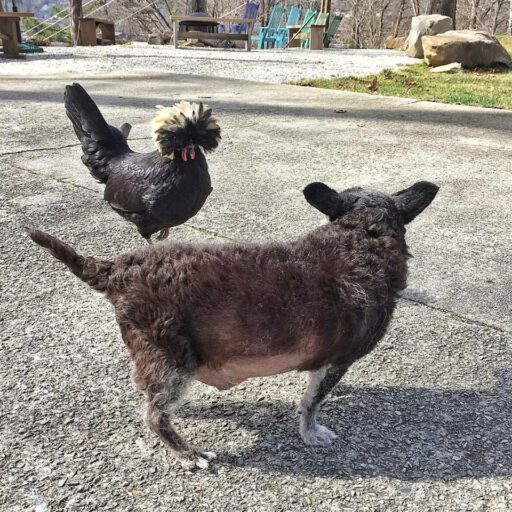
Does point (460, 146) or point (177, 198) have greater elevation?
point (177, 198)

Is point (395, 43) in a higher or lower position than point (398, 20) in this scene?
lower

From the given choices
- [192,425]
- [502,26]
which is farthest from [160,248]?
[502,26]

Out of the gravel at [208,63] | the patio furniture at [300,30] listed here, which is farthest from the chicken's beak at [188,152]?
the patio furniture at [300,30]

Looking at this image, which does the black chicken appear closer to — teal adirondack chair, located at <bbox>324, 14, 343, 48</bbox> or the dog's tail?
the dog's tail

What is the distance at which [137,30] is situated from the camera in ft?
138

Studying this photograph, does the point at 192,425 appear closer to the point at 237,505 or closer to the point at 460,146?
the point at 237,505

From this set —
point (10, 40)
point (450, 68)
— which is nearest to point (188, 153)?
point (450, 68)

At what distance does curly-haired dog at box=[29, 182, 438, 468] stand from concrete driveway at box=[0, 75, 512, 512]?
26 cm

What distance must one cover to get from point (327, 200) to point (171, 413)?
1.16 m

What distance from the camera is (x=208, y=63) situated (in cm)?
1631

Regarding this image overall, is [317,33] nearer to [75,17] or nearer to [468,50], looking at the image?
[468,50]

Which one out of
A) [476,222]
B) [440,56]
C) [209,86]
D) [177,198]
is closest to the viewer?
[177,198]

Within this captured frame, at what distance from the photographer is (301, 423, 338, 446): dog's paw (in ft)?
8.56

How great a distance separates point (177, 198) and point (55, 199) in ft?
7.82
